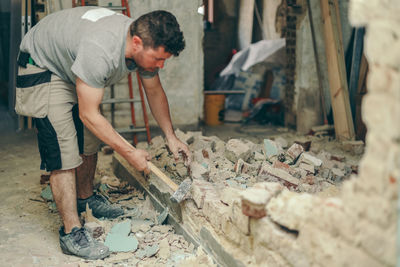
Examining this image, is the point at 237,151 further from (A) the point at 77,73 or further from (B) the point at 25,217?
(B) the point at 25,217

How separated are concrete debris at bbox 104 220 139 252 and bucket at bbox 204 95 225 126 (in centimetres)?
A: 396

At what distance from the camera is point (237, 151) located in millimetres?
3527

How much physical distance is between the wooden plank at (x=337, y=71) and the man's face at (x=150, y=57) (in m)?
3.14

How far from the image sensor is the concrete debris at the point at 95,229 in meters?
2.95

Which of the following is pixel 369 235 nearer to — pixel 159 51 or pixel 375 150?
pixel 375 150

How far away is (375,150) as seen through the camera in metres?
1.49

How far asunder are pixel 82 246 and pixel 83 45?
132 centimetres

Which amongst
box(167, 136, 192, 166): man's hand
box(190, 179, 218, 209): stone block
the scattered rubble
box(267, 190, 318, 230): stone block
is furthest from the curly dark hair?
box(267, 190, 318, 230): stone block

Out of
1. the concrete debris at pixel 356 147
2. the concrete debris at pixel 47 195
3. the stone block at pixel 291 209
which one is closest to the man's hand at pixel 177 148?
the stone block at pixel 291 209

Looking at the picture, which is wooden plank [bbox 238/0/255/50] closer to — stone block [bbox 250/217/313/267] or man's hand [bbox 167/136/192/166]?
man's hand [bbox 167/136/192/166]

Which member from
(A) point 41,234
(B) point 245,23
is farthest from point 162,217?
(B) point 245,23

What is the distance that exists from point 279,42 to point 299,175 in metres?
4.38

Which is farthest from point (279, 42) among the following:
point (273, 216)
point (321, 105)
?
point (273, 216)

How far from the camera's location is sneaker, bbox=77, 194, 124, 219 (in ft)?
10.9
